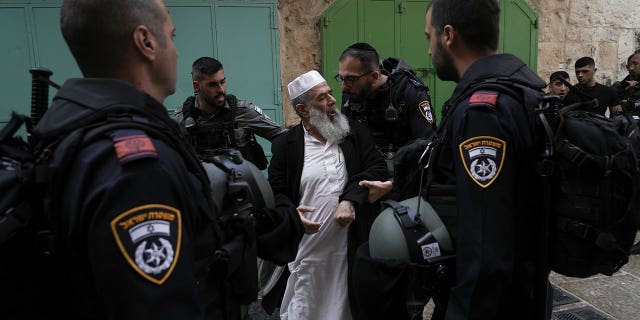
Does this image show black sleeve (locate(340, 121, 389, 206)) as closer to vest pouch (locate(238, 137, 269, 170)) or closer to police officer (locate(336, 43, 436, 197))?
police officer (locate(336, 43, 436, 197))

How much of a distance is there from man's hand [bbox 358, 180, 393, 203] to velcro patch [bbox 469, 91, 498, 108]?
1.22 metres

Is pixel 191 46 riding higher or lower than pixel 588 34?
lower

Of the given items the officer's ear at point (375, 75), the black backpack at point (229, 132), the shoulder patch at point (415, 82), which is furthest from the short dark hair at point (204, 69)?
the shoulder patch at point (415, 82)

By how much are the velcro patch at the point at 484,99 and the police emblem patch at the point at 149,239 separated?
103 centimetres

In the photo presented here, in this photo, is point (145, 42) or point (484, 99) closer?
point (145, 42)

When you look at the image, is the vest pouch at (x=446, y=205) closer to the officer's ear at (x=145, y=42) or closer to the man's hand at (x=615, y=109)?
the officer's ear at (x=145, y=42)

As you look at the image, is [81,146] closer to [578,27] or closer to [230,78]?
[230,78]

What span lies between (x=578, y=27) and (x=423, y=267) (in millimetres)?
6968

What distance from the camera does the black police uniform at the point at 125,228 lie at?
0.97 metres

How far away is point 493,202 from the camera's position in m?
1.51

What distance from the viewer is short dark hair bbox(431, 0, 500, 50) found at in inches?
67.1

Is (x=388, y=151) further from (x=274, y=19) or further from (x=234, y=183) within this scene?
(x=274, y=19)

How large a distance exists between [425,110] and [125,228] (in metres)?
2.57

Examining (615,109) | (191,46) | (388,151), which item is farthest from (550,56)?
(191,46)
